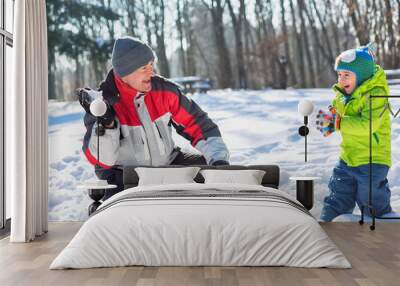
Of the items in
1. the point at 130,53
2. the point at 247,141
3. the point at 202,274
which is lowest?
the point at 202,274

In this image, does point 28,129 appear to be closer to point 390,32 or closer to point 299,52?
point 299,52

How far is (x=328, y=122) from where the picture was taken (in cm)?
761

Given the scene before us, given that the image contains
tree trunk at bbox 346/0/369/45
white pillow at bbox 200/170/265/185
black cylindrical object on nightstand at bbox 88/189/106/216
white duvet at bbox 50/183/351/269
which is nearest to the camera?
white duvet at bbox 50/183/351/269

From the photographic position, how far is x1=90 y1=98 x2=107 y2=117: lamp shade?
735 cm

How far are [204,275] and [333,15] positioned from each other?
14.8 ft

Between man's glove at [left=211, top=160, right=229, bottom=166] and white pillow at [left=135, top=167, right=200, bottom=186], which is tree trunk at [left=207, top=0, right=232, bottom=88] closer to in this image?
man's glove at [left=211, top=160, right=229, bottom=166]

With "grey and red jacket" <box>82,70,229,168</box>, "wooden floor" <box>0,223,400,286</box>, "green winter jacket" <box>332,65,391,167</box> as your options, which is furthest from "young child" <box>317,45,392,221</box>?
"wooden floor" <box>0,223,400,286</box>

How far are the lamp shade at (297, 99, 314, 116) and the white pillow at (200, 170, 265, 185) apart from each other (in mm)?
926

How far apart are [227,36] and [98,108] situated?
74.6 inches

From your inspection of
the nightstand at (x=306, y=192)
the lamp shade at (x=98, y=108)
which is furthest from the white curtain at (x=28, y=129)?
the nightstand at (x=306, y=192)

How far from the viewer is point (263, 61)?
25.6 ft

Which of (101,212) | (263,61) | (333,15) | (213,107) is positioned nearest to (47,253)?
(101,212)

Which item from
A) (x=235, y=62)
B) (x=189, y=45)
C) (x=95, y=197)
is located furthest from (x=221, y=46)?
(x=95, y=197)

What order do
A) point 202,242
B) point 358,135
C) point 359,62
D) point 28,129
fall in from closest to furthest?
point 202,242 → point 28,129 → point 358,135 → point 359,62
